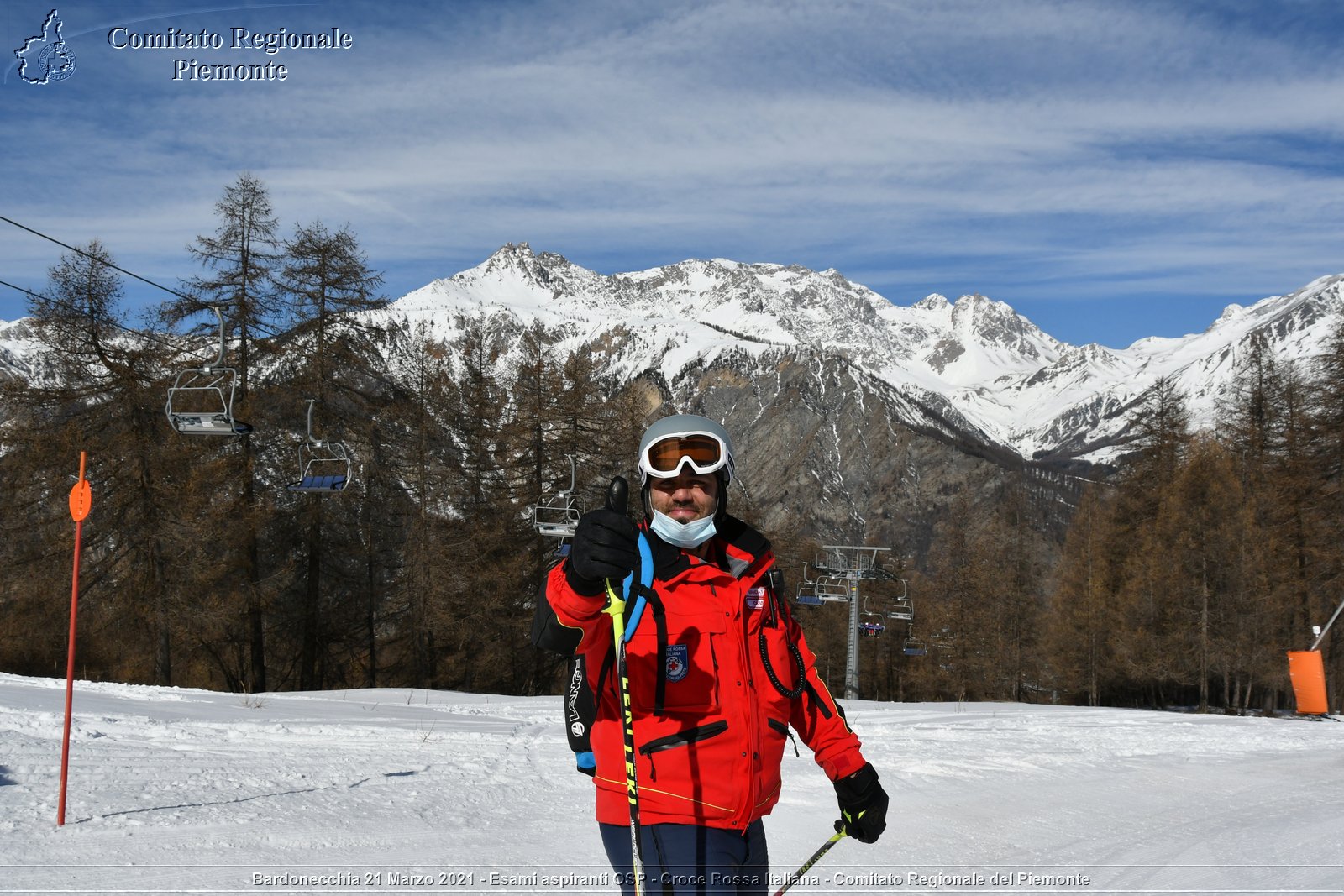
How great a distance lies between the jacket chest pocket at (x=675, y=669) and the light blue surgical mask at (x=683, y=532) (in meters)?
0.24

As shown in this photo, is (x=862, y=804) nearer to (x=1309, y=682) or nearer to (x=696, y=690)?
(x=696, y=690)

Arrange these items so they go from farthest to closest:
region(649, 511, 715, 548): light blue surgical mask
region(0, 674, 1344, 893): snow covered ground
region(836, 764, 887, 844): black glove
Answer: region(0, 674, 1344, 893): snow covered ground
region(836, 764, 887, 844): black glove
region(649, 511, 715, 548): light blue surgical mask

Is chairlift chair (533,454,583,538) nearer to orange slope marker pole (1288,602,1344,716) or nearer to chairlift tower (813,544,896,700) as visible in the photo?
chairlift tower (813,544,896,700)

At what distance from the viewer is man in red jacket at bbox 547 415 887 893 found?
122 inches

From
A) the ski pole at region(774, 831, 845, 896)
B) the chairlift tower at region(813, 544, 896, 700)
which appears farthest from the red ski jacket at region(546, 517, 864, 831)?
the chairlift tower at region(813, 544, 896, 700)

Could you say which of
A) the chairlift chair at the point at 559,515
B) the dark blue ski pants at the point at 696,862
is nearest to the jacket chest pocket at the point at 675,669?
the dark blue ski pants at the point at 696,862

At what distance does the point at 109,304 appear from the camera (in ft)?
73.5

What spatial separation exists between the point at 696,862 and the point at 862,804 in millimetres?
796

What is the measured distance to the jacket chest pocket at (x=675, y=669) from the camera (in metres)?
3.14

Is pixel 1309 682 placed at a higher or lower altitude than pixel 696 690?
lower

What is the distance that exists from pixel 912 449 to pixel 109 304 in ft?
609

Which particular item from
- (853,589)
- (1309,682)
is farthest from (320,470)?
(1309,682)

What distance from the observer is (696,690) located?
315 centimetres

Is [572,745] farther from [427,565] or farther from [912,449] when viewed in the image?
[912,449]
